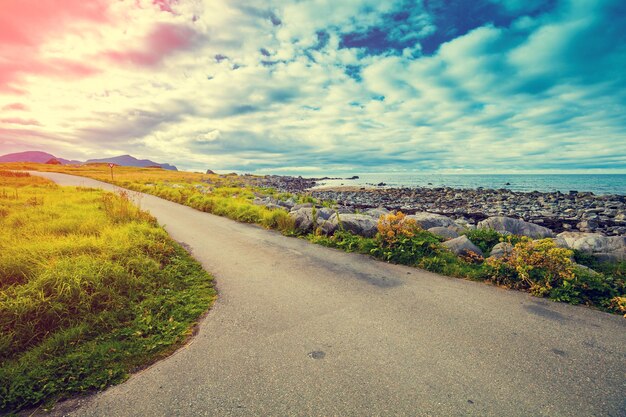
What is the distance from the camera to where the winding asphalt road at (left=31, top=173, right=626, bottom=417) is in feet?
10.5

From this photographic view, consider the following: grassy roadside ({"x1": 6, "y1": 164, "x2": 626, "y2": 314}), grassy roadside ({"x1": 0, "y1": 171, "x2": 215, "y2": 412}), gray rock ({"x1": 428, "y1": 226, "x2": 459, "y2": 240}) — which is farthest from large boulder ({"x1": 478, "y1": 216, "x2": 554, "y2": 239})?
grassy roadside ({"x1": 0, "y1": 171, "x2": 215, "y2": 412})

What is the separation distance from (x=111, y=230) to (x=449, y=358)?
947 cm

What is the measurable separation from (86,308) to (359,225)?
24.8ft

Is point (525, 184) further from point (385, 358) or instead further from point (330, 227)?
point (385, 358)

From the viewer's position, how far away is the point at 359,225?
33.3 ft

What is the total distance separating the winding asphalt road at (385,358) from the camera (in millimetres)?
3192

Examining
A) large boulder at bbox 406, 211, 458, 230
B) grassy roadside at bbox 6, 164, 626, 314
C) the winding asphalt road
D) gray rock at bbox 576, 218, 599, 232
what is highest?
large boulder at bbox 406, 211, 458, 230

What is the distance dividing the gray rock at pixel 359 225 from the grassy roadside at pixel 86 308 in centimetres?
505

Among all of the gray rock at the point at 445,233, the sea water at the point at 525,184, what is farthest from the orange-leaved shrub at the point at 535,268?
the sea water at the point at 525,184

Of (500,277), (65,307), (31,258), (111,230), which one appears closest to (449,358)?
(500,277)

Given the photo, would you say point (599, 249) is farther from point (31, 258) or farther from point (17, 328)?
point (31, 258)

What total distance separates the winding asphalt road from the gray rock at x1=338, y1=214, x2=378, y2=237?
348 cm

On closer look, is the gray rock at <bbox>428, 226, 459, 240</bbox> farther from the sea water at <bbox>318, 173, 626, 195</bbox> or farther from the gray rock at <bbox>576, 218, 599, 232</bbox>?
the sea water at <bbox>318, 173, 626, 195</bbox>

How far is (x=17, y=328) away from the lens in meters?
4.35
